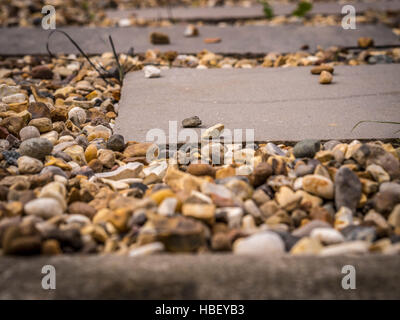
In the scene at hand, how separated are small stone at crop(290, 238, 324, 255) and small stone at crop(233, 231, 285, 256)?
1.3 inches

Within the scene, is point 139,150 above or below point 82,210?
above

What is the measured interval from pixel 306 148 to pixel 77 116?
40.6 inches

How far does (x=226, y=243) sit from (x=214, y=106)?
1.00 m

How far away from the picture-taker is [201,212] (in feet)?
3.57

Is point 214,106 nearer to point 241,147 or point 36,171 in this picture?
point 241,147

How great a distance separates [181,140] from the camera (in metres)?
1.61

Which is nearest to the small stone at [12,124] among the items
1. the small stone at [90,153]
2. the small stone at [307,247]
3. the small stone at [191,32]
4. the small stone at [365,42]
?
the small stone at [90,153]

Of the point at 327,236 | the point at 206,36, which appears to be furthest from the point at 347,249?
the point at 206,36

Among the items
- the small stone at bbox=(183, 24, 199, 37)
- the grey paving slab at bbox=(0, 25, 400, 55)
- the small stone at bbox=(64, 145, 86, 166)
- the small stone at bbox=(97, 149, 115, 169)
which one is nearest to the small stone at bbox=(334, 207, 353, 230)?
the small stone at bbox=(97, 149, 115, 169)

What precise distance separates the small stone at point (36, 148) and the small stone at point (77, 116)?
14.1 inches

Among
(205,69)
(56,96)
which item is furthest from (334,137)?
(56,96)

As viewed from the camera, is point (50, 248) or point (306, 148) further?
point (306, 148)

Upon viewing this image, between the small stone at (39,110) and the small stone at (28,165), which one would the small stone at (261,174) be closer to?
the small stone at (28,165)

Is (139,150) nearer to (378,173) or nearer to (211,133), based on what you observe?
(211,133)
